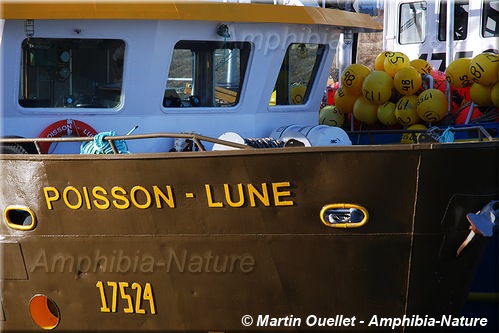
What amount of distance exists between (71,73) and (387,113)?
4.10 meters

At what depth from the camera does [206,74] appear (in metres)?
7.25

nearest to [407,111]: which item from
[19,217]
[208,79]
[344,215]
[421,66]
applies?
[421,66]

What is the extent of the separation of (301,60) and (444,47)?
6062 mm

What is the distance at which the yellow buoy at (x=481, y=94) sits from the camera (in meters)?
9.64

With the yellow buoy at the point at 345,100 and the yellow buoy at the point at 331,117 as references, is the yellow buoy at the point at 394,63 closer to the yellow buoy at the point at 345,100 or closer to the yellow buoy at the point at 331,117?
the yellow buoy at the point at 345,100

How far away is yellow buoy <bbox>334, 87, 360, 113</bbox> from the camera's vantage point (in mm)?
10000

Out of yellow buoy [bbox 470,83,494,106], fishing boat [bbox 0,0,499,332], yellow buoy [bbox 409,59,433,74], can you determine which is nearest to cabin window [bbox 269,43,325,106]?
fishing boat [bbox 0,0,499,332]

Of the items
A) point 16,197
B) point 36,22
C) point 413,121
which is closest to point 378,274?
point 16,197

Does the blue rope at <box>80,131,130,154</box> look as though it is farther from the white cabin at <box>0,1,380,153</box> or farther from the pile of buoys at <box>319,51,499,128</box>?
the pile of buoys at <box>319,51,499,128</box>

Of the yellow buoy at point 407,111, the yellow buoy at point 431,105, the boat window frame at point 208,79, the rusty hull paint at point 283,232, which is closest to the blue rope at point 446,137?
the rusty hull paint at point 283,232

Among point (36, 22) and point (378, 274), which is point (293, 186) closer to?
point (378, 274)

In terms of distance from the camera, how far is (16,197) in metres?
6.43

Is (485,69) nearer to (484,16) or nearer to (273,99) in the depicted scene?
(273,99)

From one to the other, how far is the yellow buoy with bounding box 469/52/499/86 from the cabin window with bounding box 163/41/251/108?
3513 millimetres
